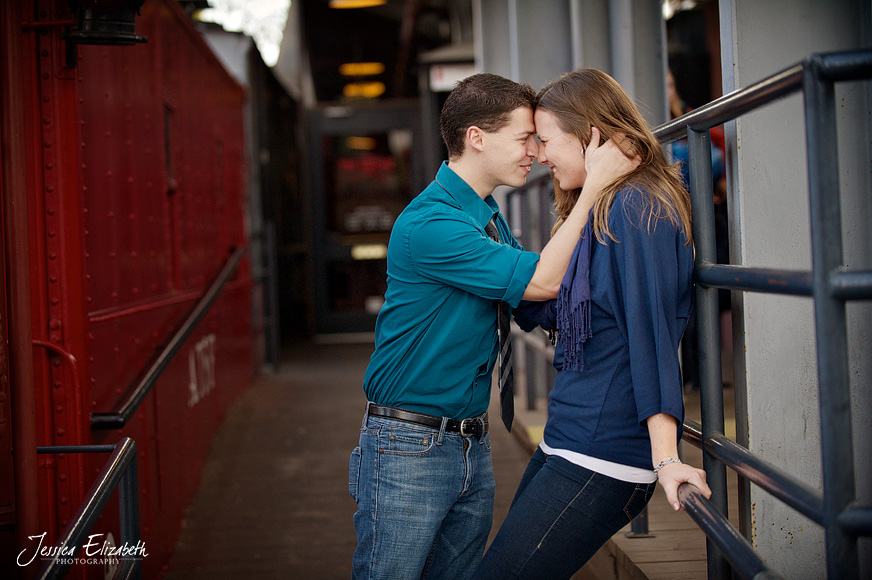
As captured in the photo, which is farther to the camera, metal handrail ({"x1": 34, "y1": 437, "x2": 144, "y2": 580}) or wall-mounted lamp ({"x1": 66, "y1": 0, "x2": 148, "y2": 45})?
wall-mounted lamp ({"x1": 66, "y1": 0, "x2": 148, "y2": 45})

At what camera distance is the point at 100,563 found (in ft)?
10.9

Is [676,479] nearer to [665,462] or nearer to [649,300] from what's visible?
[665,462]

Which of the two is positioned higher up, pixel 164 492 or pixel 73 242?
pixel 73 242

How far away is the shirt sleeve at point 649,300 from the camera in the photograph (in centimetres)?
170

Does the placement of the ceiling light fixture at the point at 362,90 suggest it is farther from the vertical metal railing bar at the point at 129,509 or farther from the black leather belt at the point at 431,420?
the black leather belt at the point at 431,420

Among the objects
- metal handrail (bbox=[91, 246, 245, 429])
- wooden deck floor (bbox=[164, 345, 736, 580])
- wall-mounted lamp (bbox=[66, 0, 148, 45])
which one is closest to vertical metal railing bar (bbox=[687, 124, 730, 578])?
wooden deck floor (bbox=[164, 345, 736, 580])

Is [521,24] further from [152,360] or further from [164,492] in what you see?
[164,492]

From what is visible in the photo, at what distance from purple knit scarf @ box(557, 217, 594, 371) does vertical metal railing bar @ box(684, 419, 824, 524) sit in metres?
0.35

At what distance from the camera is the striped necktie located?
2250 millimetres

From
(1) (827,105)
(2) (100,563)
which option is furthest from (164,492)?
(1) (827,105)

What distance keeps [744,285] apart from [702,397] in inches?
17.6

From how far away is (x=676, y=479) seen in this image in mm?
1636

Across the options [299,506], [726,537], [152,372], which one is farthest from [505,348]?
[299,506]

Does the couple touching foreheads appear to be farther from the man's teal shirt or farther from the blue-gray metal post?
the blue-gray metal post
